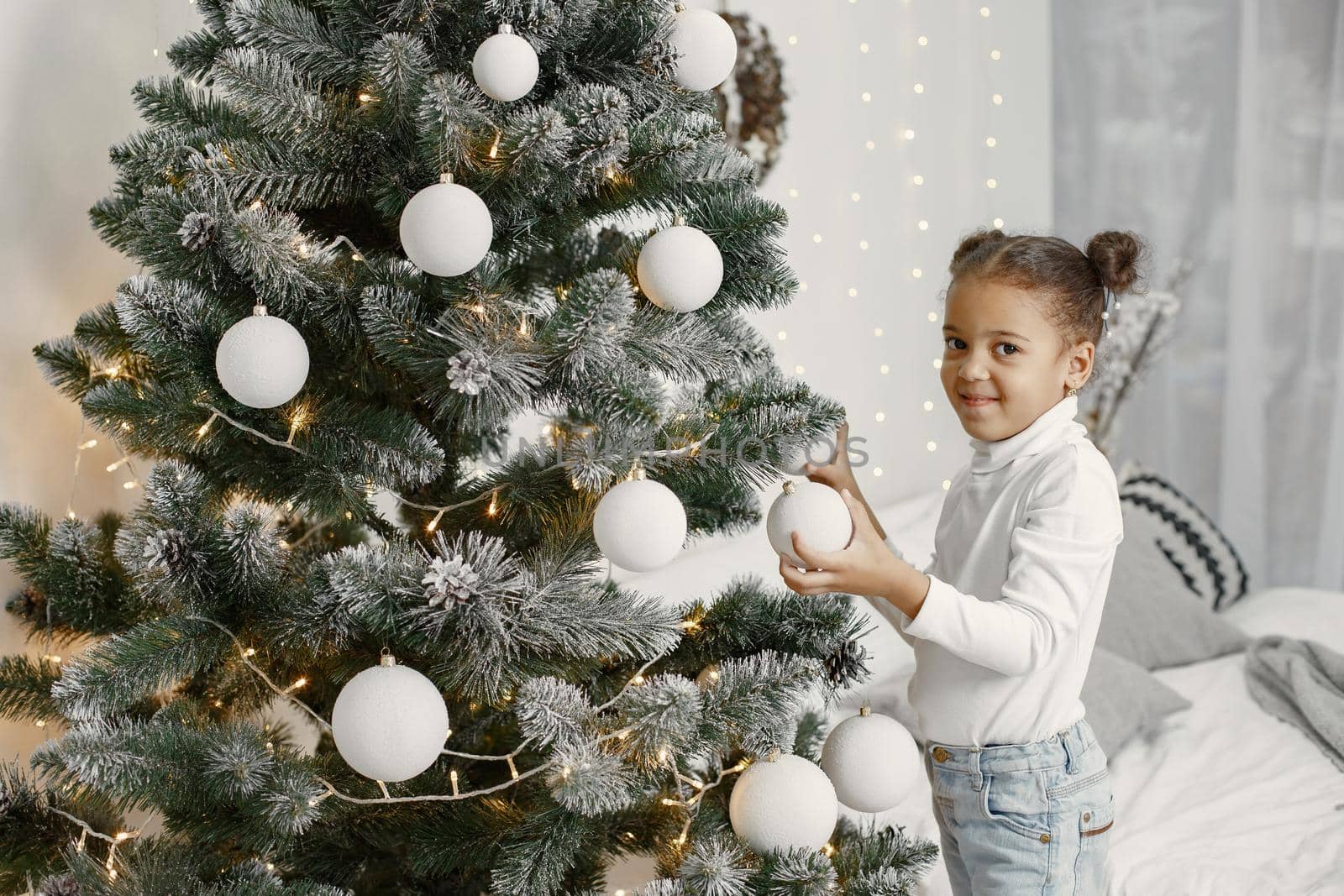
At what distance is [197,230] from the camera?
0.80 metres

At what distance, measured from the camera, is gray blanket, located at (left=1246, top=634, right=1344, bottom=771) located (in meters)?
1.78

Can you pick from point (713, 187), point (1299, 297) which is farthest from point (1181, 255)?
point (713, 187)

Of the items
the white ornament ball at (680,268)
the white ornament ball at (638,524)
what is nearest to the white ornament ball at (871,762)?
the white ornament ball at (638,524)

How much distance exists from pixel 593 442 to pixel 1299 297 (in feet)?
9.54

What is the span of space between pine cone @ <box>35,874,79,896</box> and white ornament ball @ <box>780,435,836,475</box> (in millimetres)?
658

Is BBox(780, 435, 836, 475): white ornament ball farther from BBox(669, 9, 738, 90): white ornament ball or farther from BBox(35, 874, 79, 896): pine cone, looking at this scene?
BBox(35, 874, 79, 896): pine cone

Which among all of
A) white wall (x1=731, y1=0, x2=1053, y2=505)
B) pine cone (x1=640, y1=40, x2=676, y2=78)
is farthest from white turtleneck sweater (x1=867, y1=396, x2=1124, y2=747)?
white wall (x1=731, y1=0, x2=1053, y2=505)

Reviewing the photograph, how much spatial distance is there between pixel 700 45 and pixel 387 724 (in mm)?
614

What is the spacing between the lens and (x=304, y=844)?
3.15 ft

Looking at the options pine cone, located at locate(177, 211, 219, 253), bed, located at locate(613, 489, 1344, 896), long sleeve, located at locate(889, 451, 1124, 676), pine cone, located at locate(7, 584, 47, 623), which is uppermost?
pine cone, located at locate(177, 211, 219, 253)

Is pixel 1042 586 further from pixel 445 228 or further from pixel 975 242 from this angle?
pixel 445 228

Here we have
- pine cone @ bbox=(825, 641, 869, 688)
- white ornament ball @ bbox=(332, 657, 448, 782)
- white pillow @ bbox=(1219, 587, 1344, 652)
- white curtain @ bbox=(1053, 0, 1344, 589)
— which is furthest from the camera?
white curtain @ bbox=(1053, 0, 1344, 589)

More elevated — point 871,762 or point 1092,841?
point 871,762

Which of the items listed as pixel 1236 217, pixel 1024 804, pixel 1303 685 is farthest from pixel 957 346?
pixel 1236 217
